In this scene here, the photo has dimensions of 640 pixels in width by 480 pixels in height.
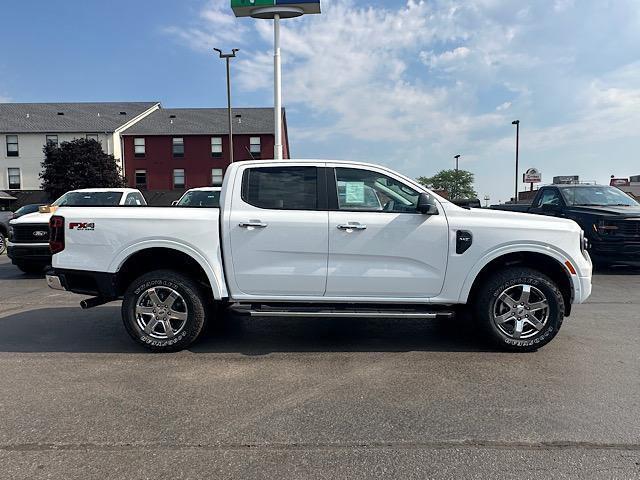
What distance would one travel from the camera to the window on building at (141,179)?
46500 millimetres

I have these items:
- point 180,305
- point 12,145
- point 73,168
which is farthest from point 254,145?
point 180,305

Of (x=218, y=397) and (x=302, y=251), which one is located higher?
(x=302, y=251)

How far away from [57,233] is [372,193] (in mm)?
3293

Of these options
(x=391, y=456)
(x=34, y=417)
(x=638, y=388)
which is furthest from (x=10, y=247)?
(x=638, y=388)

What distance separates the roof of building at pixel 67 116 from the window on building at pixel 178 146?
5920mm

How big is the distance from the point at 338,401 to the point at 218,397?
0.97 metres

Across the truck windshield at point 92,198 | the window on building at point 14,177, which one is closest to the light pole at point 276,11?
the truck windshield at point 92,198

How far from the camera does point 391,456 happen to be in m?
2.94

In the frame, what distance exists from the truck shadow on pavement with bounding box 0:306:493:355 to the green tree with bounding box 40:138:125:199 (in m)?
35.8

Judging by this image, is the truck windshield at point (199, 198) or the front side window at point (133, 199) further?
the truck windshield at point (199, 198)

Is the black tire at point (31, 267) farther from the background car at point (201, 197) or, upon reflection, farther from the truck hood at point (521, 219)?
the truck hood at point (521, 219)

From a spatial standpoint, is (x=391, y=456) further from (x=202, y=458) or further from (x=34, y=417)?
(x=34, y=417)

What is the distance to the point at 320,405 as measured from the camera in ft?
12.0

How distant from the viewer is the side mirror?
4.59m
